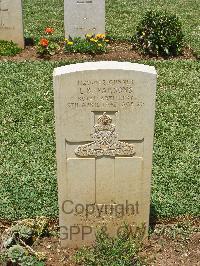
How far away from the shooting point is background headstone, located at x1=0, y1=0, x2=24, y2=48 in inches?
400

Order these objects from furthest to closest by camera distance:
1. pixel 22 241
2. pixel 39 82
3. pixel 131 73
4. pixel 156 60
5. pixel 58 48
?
pixel 58 48 < pixel 156 60 < pixel 39 82 < pixel 22 241 < pixel 131 73

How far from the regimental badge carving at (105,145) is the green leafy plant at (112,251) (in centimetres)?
76

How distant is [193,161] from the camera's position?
6289 millimetres

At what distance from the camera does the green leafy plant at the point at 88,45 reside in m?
10.2

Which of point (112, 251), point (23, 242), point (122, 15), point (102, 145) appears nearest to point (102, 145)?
point (102, 145)

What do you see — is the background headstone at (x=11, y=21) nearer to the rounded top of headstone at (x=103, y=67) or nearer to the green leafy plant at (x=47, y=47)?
the green leafy plant at (x=47, y=47)

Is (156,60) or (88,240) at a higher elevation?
(156,60)

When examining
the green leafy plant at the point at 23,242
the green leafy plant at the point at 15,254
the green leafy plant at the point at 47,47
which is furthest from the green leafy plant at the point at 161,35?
the green leafy plant at the point at 15,254

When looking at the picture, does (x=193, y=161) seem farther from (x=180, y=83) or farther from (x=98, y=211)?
(x=180, y=83)

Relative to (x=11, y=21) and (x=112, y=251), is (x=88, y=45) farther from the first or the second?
(x=112, y=251)

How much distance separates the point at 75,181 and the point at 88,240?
0.67 metres

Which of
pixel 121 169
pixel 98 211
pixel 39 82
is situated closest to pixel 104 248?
pixel 98 211

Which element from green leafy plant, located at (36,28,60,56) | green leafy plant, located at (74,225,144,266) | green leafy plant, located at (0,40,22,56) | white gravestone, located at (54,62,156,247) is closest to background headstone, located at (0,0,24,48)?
green leafy plant, located at (0,40,22,56)

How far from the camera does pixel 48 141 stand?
6.79m
